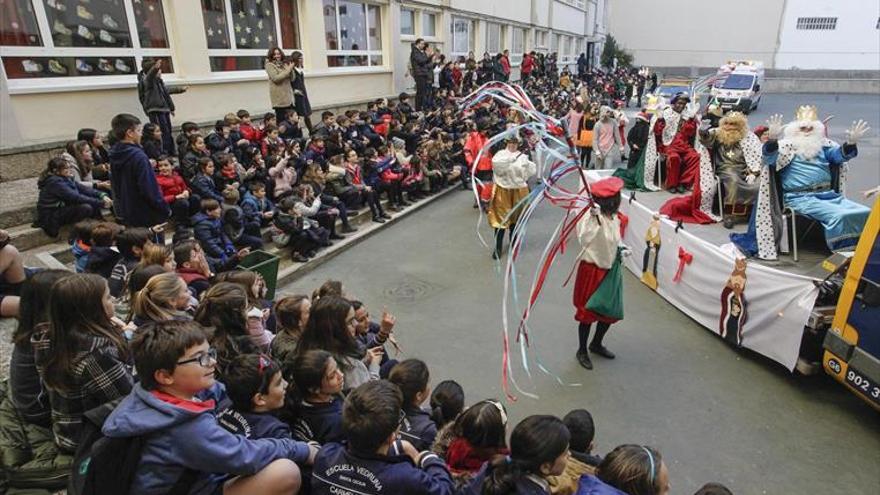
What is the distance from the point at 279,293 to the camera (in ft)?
19.7

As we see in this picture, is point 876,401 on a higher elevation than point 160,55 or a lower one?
lower

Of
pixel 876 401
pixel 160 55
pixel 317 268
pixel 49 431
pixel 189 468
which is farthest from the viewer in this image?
pixel 160 55

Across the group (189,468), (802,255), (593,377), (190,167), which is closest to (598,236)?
(593,377)

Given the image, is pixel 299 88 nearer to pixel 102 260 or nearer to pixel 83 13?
pixel 83 13

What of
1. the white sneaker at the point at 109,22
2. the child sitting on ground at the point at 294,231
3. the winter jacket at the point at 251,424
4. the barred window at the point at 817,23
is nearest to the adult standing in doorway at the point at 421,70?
the white sneaker at the point at 109,22

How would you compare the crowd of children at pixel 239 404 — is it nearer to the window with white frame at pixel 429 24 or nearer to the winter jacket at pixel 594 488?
the winter jacket at pixel 594 488

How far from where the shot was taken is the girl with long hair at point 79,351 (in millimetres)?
2279

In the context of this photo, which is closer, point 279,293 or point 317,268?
point 279,293

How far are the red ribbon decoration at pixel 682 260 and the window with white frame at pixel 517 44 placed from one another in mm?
18627

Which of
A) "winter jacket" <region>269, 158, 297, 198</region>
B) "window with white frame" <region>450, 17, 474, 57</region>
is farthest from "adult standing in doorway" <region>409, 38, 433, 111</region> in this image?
"winter jacket" <region>269, 158, 297, 198</region>

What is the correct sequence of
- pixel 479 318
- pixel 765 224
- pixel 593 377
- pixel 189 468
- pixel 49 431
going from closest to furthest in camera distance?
pixel 189 468 < pixel 49 431 < pixel 593 377 < pixel 765 224 < pixel 479 318

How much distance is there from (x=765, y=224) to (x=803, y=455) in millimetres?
2324

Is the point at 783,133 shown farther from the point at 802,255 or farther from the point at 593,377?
the point at 593,377

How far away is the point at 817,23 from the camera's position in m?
32.2
